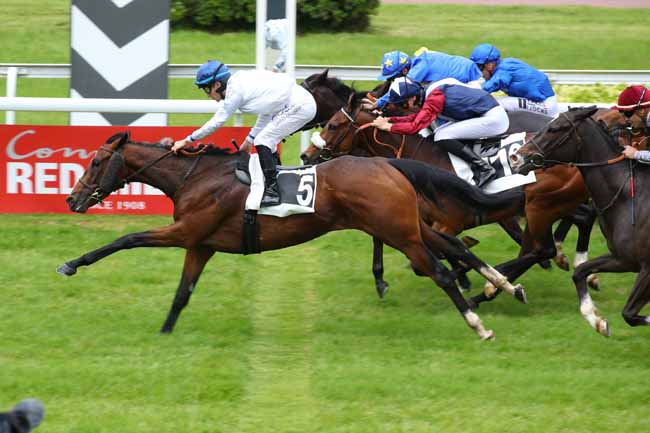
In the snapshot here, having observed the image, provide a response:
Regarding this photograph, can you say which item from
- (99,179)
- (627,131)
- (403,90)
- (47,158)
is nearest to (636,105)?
(627,131)

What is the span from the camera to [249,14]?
55.1 ft

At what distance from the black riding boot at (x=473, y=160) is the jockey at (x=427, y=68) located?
673 mm

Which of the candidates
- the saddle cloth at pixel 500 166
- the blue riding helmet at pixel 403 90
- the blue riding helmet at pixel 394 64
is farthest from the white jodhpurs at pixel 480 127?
the blue riding helmet at pixel 394 64

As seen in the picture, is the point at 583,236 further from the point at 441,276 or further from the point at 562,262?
the point at 441,276

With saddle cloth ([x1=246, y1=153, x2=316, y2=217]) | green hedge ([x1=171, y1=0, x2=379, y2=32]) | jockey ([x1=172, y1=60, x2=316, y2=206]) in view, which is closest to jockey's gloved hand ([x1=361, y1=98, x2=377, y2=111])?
jockey ([x1=172, y1=60, x2=316, y2=206])

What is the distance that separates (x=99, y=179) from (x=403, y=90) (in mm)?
2413

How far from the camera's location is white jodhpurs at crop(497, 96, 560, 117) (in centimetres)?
957

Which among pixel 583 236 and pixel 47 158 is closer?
pixel 583 236

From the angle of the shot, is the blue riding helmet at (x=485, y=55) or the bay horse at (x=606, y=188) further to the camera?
the blue riding helmet at (x=485, y=55)

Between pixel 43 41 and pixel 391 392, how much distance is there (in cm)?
1296

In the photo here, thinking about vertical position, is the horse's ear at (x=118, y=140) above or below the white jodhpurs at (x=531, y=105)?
above

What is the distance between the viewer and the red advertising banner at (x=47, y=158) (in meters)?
9.70

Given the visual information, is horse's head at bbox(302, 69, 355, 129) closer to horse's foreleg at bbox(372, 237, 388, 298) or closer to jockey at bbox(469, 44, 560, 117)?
jockey at bbox(469, 44, 560, 117)

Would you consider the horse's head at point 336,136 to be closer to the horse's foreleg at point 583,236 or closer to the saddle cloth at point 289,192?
the saddle cloth at point 289,192
